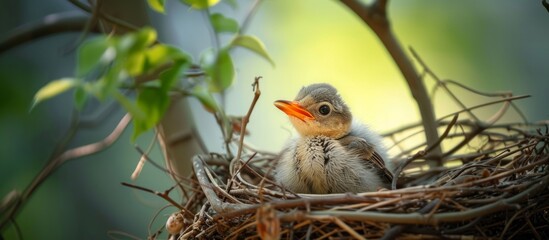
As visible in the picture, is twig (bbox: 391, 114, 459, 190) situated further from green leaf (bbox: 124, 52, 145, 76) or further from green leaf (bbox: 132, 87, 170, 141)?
green leaf (bbox: 124, 52, 145, 76)

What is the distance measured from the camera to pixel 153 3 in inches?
87.9

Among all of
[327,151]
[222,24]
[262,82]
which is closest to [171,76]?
[222,24]

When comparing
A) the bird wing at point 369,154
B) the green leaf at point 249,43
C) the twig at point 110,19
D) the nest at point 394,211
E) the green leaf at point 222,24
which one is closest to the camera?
the nest at point 394,211

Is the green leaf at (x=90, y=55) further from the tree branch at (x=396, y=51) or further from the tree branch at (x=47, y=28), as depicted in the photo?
the tree branch at (x=47, y=28)

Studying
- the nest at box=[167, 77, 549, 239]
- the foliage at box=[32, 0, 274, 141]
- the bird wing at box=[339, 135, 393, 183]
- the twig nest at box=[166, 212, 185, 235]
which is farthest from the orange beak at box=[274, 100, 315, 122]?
the foliage at box=[32, 0, 274, 141]

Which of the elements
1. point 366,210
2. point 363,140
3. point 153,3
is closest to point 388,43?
point 363,140

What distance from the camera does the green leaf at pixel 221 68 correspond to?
6.43 feet

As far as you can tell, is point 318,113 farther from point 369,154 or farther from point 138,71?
point 138,71

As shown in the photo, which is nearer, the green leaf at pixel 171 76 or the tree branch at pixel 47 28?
the green leaf at pixel 171 76

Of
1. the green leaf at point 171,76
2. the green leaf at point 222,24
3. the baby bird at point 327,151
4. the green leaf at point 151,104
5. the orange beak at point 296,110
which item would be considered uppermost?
the green leaf at point 222,24

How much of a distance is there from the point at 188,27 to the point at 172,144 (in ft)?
8.56

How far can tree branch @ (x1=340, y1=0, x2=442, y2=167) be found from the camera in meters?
2.72

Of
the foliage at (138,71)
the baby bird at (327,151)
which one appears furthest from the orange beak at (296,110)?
the foliage at (138,71)

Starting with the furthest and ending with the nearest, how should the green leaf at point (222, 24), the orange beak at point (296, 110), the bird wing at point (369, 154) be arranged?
the orange beak at point (296, 110) → the bird wing at point (369, 154) → the green leaf at point (222, 24)
